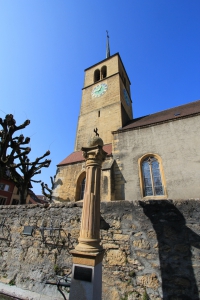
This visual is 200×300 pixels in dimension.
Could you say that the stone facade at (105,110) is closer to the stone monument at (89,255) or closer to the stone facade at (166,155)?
the stone facade at (166,155)

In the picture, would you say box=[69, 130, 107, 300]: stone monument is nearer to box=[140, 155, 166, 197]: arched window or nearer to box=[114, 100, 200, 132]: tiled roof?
box=[140, 155, 166, 197]: arched window

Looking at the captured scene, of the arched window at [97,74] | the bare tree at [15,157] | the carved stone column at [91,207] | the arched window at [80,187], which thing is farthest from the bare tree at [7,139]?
the arched window at [97,74]

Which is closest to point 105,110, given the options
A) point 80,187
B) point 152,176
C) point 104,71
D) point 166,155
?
point 104,71

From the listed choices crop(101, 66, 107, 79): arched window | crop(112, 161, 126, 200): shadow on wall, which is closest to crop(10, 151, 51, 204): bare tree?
crop(112, 161, 126, 200): shadow on wall

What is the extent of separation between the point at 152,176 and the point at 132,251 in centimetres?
494

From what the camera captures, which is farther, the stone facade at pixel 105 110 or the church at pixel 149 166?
the stone facade at pixel 105 110

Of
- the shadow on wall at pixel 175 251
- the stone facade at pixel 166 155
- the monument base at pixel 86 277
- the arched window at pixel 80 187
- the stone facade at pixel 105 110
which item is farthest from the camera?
the stone facade at pixel 105 110

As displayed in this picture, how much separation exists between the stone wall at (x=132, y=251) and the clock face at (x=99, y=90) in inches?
515

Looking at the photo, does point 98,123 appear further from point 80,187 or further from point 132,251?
point 132,251

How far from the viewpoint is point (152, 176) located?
750cm

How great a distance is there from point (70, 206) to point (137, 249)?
2.02 metres

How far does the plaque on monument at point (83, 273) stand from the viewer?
7.98 feet

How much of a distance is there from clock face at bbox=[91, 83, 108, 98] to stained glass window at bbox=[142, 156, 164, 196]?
9.72 m

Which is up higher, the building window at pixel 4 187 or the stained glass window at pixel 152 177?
the building window at pixel 4 187
